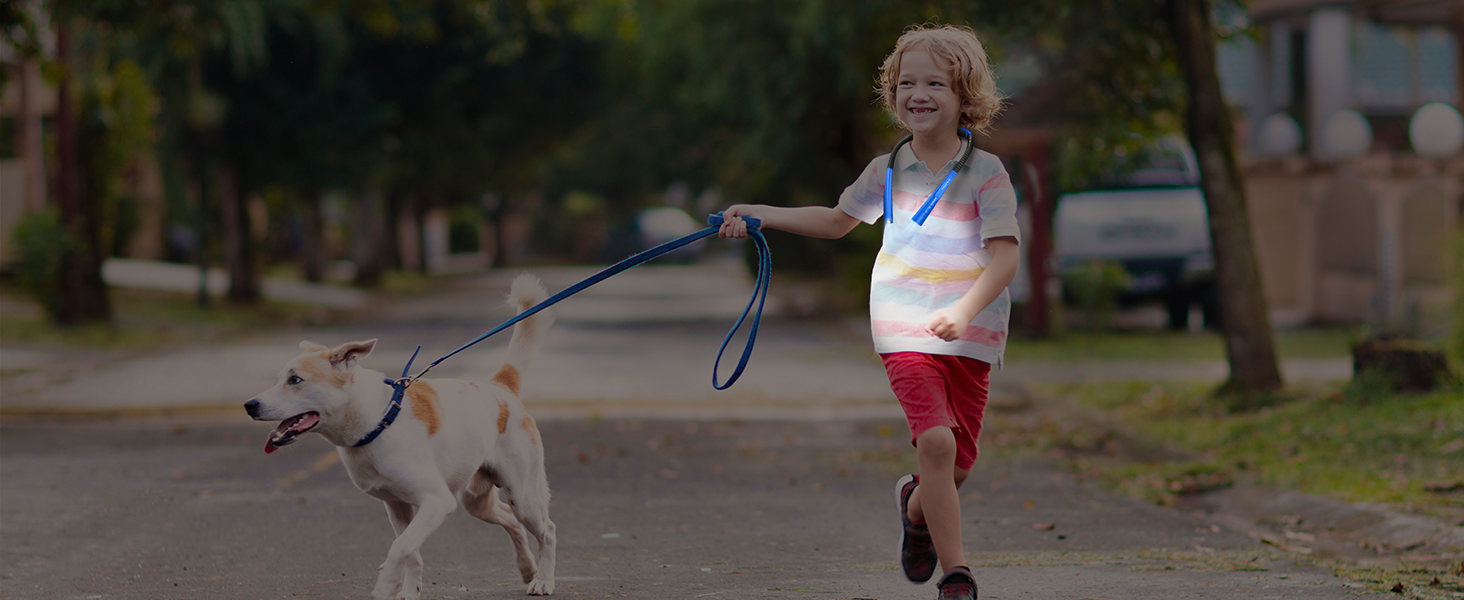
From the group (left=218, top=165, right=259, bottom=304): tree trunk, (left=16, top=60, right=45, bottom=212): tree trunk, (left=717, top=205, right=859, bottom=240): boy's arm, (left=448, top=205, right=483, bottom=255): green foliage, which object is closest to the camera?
(left=717, top=205, right=859, bottom=240): boy's arm

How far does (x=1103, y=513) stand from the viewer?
7102 mm

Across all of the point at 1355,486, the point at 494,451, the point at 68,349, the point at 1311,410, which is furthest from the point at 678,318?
the point at 494,451

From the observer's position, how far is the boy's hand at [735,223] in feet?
15.2

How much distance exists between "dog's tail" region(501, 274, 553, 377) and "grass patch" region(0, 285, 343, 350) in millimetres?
13238

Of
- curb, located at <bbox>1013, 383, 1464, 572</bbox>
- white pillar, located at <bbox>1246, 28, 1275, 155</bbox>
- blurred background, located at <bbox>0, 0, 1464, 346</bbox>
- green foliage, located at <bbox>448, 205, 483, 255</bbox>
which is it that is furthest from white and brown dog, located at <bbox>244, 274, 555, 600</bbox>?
green foliage, located at <bbox>448, 205, 483, 255</bbox>

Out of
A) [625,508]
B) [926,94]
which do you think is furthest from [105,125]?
[926,94]

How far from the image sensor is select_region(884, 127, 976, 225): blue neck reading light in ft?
14.6

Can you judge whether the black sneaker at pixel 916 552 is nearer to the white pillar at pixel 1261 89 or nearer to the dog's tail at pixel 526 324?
the dog's tail at pixel 526 324

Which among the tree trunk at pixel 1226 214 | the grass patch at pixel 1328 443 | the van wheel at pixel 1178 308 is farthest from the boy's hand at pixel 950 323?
the van wheel at pixel 1178 308

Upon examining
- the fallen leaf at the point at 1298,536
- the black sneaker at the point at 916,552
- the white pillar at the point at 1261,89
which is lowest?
the fallen leaf at the point at 1298,536

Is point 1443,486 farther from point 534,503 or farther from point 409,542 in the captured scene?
point 409,542

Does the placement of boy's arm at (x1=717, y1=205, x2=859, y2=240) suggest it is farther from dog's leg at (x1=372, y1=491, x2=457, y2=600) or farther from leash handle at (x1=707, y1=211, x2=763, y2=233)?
dog's leg at (x1=372, y1=491, x2=457, y2=600)

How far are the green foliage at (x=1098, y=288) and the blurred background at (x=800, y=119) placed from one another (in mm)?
27

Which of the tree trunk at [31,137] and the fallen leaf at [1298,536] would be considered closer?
the fallen leaf at [1298,536]
